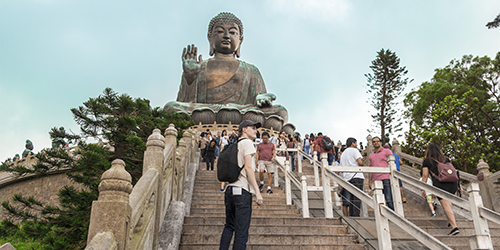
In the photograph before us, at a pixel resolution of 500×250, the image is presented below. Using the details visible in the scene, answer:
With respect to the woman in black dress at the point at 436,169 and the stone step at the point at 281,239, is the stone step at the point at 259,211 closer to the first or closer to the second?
the stone step at the point at 281,239

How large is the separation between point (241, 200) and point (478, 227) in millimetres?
2055

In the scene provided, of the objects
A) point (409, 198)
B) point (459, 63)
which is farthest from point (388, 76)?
point (409, 198)

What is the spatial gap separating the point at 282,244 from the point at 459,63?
19382 mm

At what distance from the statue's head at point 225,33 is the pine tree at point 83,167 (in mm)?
13106

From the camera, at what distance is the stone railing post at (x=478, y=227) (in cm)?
302

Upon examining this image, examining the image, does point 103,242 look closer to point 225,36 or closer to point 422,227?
point 422,227

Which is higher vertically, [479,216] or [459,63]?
[459,63]

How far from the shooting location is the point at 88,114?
7.09 m

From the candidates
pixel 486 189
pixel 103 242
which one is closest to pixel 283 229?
pixel 103 242

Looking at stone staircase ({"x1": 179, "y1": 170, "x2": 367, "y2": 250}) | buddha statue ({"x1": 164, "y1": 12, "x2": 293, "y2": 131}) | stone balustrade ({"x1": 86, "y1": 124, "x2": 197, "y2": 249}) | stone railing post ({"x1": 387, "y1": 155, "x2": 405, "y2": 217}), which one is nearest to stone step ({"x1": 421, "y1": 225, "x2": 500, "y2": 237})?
stone railing post ({"x1": 387, "y1": 155, "x2": 405, "y2": 217})

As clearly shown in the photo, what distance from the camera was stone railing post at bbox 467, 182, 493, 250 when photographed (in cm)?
302

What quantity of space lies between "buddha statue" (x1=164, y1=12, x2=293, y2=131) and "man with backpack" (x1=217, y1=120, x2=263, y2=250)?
605 inches

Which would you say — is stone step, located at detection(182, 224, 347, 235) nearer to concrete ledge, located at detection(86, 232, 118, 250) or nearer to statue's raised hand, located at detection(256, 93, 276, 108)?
concrete ledge, located at detection(86, 232, 118, 250)

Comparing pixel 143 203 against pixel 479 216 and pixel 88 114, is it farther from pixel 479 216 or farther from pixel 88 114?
pixel 88 114
